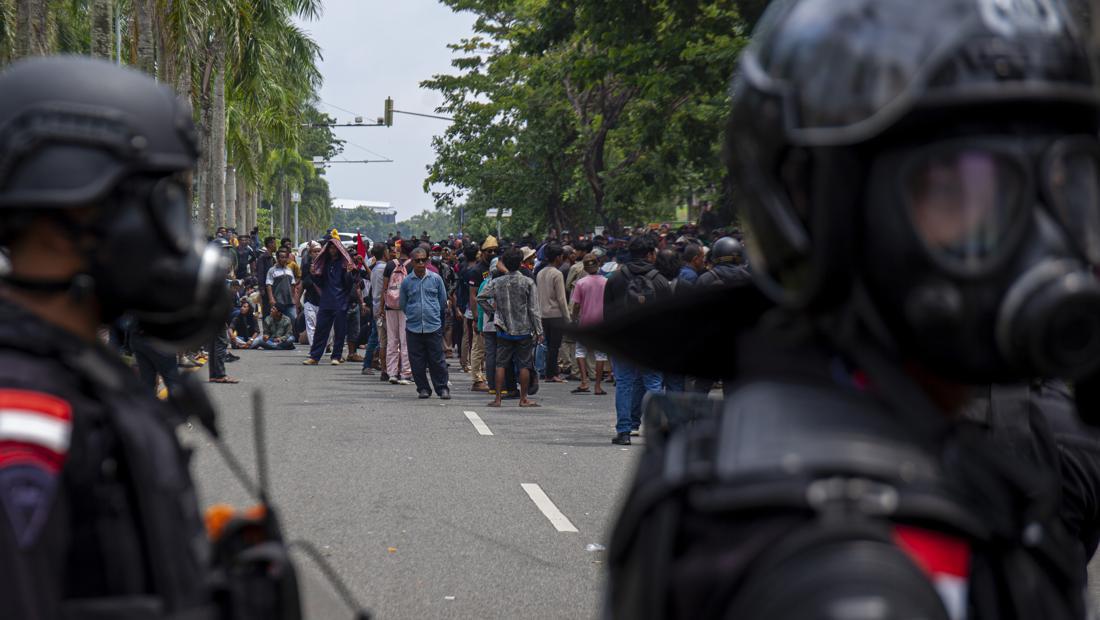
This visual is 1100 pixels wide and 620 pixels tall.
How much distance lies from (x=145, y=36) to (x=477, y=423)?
14035 millimetres

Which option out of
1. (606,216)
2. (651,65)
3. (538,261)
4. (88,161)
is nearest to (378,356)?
(538,261)

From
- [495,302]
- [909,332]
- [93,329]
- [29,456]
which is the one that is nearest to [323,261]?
[495,302]

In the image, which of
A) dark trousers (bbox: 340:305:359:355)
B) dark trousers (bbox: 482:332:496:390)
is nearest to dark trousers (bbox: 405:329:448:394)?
dark trousers (bbox: 482:332:496:390)

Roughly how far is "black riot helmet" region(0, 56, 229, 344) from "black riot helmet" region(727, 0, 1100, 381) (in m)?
1.09

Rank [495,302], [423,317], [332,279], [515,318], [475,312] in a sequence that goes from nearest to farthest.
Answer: [515,318] → [495,302] → [423,317] → [475,312] → [332,279]

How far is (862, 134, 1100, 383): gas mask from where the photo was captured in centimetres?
136

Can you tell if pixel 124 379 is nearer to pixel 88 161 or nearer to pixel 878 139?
pixel 88 161

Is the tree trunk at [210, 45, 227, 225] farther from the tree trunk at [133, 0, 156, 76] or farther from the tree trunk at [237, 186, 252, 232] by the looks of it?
the tree trunk at [237, 186, 252, 232]

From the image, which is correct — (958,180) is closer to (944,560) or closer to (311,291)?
(944,560)

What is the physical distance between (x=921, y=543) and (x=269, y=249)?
27.2 m

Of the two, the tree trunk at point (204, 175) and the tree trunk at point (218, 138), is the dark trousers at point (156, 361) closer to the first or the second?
the tree trunk at point (204, 175)

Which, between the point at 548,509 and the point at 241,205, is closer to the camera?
the point at 548,509

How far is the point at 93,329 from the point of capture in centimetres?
218

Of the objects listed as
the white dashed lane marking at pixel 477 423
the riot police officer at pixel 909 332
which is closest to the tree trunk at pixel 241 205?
the white dashed lane marking at pixel 477 423
